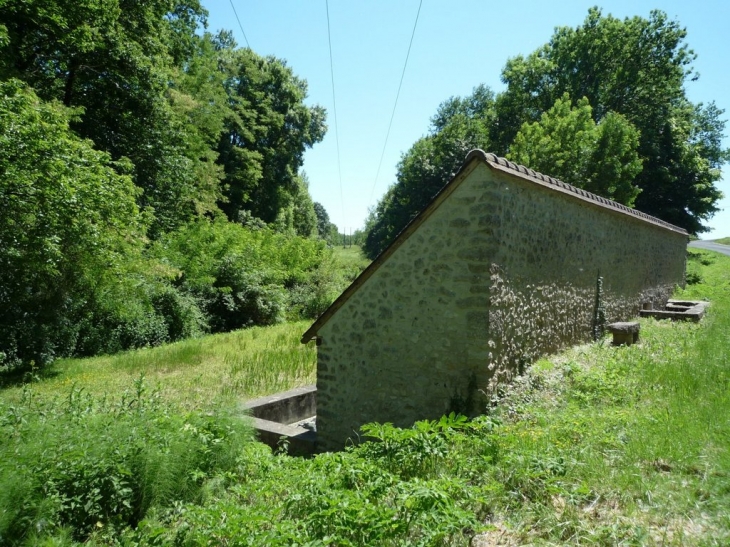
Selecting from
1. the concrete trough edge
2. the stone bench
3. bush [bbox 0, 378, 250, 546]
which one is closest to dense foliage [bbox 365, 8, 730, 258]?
the stone bench

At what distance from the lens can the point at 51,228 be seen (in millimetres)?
9789

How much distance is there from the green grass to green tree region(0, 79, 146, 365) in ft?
4.53

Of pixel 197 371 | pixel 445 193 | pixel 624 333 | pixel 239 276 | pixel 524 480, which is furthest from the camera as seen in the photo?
pixel 239 276

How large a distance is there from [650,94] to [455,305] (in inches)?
1157

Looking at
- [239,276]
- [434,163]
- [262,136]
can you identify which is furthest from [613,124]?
[262,136]

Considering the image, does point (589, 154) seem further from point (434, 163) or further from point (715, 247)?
point (715, 247)

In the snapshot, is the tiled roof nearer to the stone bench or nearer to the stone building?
the stone building

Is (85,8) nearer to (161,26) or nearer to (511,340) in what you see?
(161,26)

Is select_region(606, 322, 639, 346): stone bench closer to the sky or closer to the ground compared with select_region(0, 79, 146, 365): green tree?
closer to the ground

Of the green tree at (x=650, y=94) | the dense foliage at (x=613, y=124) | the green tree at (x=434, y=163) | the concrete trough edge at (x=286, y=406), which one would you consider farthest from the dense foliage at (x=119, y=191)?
the green tree at (x=650, y=94)

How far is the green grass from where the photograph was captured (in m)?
9.90

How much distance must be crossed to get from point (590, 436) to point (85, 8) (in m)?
15.6

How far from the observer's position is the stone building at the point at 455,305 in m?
5.75

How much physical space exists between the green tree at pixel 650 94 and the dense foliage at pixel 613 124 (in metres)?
0.06
